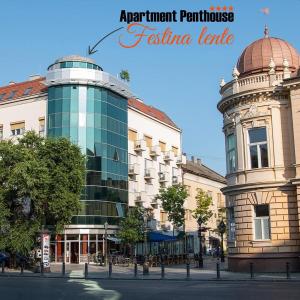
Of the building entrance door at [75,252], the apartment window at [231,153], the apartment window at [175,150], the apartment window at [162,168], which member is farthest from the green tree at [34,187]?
the apartment window at [175,150]

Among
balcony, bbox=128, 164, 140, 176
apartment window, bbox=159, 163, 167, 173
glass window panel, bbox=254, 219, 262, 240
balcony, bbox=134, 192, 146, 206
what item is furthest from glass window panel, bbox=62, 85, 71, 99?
glass window panel, bbox=254, 219, 262, 240

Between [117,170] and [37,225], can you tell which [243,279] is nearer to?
[37,225]

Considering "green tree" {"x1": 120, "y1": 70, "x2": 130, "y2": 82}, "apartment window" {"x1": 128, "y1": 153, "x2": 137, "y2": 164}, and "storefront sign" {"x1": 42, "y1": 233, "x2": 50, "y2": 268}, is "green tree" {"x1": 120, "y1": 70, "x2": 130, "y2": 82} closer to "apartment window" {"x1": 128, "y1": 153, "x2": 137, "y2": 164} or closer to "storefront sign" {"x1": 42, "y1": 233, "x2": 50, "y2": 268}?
"apartment window" {"x1": 128, "y1": 153, "x2": 137, "y2": 164}

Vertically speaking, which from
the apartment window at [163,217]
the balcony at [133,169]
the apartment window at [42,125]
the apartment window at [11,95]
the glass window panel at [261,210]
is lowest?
the glass window panel at [261,210]

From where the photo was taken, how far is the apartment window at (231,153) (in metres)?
32.7

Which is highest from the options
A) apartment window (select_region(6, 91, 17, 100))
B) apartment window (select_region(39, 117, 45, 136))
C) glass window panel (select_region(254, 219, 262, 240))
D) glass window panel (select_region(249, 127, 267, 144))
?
apartment window (select_region(6, 91, 17, 100))

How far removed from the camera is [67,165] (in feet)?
124

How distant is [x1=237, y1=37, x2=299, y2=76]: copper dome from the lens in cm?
3209

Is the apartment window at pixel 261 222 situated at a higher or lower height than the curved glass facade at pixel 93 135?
lower

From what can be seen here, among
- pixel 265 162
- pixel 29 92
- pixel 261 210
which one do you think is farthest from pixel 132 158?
pixel 261 210

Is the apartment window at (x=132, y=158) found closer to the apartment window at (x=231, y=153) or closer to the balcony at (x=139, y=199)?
the balcony at (x=139, y=199)

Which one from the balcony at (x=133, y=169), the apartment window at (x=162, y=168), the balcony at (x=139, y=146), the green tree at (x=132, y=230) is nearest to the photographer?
the green tree at (x=132, y=230)

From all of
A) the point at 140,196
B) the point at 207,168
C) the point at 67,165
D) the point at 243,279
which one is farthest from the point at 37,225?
the point at 207,168

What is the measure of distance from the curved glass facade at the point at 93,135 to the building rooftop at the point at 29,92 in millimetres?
3627
